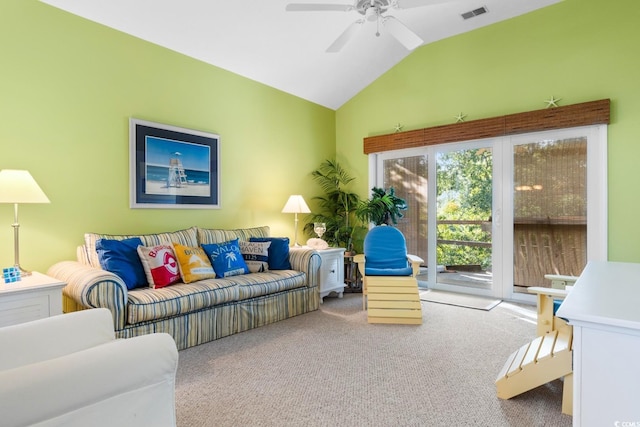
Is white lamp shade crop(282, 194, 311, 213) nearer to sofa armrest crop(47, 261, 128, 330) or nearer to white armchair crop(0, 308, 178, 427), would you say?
sofa armrest crop(47, 261, 128, 330)

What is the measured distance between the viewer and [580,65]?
12.1 ft

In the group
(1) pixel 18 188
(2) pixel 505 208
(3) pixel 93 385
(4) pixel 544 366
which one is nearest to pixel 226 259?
(1) pixel 18 188

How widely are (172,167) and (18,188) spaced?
1.43 meters

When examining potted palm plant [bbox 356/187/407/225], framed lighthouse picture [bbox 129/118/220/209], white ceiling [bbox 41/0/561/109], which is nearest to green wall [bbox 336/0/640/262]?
white ceiling [bbox 41/0/561/109]

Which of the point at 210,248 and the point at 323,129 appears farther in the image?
the point at 323,129

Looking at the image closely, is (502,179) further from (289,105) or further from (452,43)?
(289,105)

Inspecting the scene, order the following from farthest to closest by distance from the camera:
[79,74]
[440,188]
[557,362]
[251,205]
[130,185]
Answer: [440,188]
[251,205]
[130,185]
[79,74]
[557,362]

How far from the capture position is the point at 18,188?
2.28m

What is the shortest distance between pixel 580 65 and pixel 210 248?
439 cm

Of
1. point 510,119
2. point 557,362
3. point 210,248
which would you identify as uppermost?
point 510,119

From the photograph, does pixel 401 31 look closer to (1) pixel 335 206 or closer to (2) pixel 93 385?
(1) pixel 335 206

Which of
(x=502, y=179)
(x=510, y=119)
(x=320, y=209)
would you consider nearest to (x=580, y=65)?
(x=510, y=119)

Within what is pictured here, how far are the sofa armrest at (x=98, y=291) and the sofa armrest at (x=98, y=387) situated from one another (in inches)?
56.9

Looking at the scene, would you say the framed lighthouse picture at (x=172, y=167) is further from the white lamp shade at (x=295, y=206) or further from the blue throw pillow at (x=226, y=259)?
the white lamp shade at (x=295, y=206)
